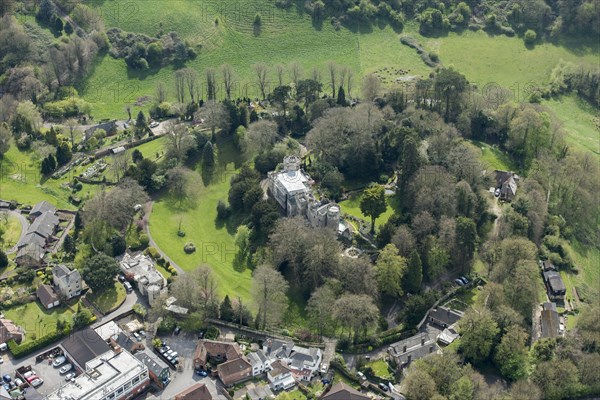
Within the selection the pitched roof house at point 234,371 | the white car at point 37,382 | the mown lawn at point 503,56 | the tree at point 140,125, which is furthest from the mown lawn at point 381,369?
the mown lawn at point 503,56

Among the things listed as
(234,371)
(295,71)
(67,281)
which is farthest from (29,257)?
(295,71)

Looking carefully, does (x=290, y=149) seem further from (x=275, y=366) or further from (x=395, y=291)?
(x=275, y=366)

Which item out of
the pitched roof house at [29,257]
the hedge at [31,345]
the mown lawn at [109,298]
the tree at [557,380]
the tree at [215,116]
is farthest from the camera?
the tree at [215,116]

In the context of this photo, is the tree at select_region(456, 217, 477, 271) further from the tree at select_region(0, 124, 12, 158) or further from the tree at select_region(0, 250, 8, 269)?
the tree at select_region(0, 124, 12, 158)

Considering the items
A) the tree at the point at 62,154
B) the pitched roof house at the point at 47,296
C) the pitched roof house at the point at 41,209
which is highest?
the tree at the point at 62,154

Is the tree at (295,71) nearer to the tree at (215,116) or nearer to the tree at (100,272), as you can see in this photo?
the tree at (215,116)

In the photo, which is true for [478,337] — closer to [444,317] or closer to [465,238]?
[444,317]
